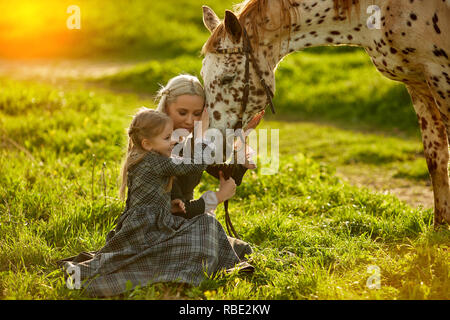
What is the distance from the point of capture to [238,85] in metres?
3.49

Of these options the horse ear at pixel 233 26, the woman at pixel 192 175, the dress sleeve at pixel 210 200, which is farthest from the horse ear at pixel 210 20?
the dress sleeve at pixel 210 200

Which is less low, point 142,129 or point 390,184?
point 142,129

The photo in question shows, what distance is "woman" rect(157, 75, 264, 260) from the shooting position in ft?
10.9

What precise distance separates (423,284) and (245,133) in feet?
4.97

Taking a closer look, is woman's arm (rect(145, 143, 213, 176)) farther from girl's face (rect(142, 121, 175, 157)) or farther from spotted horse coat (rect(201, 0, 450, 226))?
spotted horse coat (rect(201, 0, 450, 226))

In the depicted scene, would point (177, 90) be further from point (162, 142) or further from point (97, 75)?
point (97, 75)

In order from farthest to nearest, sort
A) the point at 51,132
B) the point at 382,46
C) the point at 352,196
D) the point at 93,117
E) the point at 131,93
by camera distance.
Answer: the point at 131,93, the point at 93,117, the point at 51,132, the point at 352,196, the point at 382,46

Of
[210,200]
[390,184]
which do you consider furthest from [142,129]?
[390,184]

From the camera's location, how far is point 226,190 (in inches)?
132

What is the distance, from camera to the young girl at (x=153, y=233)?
301cm

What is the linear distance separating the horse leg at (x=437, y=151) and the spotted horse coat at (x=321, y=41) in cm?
9

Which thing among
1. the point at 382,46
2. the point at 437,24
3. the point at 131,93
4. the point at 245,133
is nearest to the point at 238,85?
the point at 245,133

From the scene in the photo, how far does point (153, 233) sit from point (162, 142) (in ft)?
1.83
